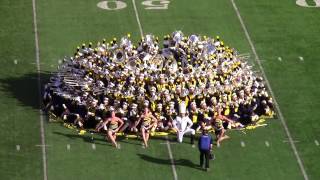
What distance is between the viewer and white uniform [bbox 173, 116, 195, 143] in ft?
95.3

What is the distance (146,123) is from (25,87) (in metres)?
4.73

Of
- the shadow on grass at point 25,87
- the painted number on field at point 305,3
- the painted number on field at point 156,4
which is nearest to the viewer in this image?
the shadow on grass at point 25,87

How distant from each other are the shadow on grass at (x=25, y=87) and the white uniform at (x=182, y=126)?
4.10 meters

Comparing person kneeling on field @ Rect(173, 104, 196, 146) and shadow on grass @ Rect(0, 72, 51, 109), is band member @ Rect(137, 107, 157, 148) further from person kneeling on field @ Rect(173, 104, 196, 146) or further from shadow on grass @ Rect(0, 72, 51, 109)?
shadow on grass @ Rect(0, 72, 51, 109)

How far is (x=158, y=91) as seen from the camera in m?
29.4

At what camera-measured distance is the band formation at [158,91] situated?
29.2 meters

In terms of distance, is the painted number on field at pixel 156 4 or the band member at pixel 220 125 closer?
the band member at pixel 220 125

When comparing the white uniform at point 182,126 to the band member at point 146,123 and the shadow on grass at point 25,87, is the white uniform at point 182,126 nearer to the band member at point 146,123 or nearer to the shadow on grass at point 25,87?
the band member at point 146,123

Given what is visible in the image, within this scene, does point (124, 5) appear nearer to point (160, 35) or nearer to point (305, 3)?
point (160, 35)

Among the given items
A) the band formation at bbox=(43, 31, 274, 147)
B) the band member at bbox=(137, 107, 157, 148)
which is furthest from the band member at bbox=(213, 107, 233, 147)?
the band member at bbox=(137, 107, 157, 148)

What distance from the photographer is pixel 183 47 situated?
30.8m

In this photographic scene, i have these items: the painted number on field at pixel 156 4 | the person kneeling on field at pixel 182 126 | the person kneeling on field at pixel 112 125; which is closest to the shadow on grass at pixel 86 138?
the person kneeling on field at pixel 112 125

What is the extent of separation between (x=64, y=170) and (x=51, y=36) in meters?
9.03

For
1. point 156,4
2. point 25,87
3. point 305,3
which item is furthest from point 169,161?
point 305,3
